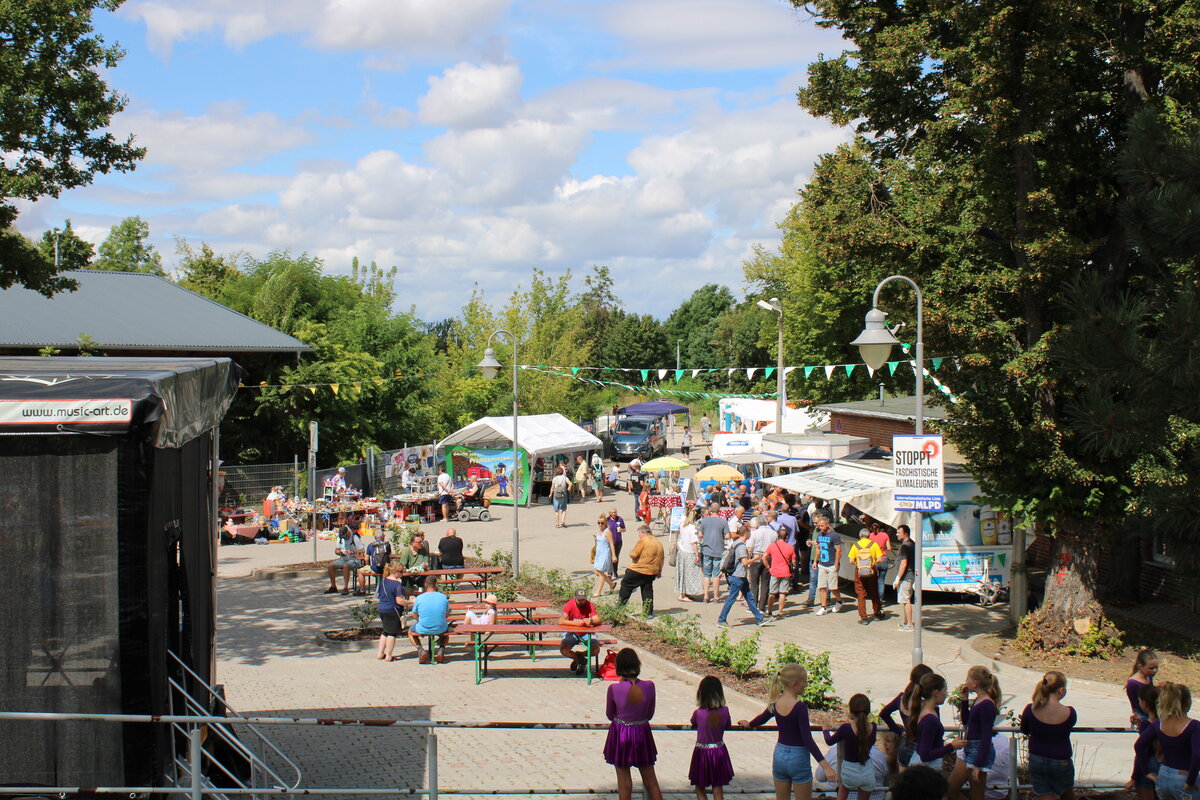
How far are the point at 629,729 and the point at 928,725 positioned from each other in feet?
7.30

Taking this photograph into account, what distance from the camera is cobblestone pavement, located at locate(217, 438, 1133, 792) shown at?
991 cm

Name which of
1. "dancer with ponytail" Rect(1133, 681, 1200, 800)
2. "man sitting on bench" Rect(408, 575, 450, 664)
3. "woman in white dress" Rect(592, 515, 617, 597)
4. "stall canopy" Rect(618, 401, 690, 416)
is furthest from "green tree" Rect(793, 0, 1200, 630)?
"stall canopy" Rect(618, 401, 690, 416)

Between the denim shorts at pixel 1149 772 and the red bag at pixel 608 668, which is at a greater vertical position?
the denim shorts at pixel 1149 772

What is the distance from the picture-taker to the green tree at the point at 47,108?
14867 mm

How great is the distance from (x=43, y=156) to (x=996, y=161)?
14.2 m

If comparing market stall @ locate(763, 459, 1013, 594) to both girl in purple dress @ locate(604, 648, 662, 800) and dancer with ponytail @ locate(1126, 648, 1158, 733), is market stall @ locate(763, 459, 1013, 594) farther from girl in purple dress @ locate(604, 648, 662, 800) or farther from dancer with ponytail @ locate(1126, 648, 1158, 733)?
girl in purple dress @ locate(604, 648, 662, 800)

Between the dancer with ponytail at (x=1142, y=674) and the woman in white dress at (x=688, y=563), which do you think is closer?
the dancer with ponytail at (x=1142, y=674)

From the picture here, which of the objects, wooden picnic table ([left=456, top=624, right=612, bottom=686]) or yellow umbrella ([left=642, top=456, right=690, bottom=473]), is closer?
wooden picnic table ([left=456, top=624, right=612, bottom=686])

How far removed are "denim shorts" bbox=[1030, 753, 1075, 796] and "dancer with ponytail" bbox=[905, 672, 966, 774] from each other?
559 mm

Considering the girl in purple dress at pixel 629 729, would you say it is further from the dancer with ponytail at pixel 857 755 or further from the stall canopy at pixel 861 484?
the stall canopy at pixel 861 484

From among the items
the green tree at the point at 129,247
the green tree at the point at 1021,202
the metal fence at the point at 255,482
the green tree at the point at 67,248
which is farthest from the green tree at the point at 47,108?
the green tree at the point at 129,247

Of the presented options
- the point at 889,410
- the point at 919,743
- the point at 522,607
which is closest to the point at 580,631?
the point at 522,607

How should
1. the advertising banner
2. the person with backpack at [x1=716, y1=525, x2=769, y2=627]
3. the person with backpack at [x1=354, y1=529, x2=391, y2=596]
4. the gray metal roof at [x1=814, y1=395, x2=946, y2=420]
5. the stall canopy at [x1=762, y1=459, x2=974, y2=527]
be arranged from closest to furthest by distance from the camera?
the person with backpack at [x1=716, y1=525, x2=769, y2=627], the stall canopy at [x1=762, y1=459, x2=974, y2=527], the person with backpack at [x1=354, y1=529, x2=391, y2=596], the gray metal roof at [x1=814, y1=395, x2=946, y2=420], the advertising banner

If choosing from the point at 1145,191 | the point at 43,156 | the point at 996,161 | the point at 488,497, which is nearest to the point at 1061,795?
the point at 1145,191
